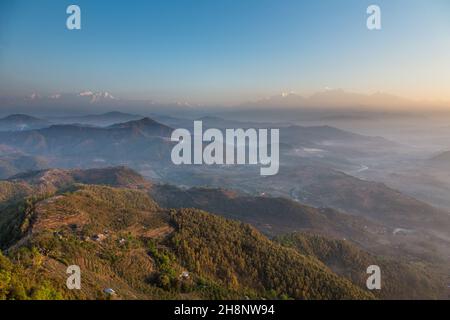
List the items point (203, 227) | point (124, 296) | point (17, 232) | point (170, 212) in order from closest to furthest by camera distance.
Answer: point (124, 296) → point (17, 232) → point (203, 227) → point (170, 212)

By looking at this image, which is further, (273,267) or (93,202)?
(93,202)

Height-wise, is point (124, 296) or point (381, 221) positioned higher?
point (124, 296)
